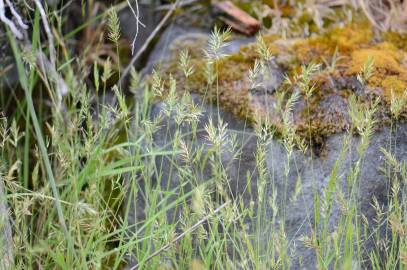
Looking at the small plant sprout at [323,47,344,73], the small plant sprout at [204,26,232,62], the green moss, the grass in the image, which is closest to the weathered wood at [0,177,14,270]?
the grass

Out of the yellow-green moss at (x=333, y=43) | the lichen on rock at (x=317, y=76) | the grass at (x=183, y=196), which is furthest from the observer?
the yellow-green moss at (x=333, y=43)

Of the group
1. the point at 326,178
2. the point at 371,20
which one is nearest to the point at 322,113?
the point at 326,178

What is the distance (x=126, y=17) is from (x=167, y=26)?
27 cm

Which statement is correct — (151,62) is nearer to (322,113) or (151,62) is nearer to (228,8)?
(228,8)

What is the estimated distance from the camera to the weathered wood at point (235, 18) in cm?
291

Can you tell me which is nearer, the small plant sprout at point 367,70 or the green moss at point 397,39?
Answer: the small plant sprout at point 367,70

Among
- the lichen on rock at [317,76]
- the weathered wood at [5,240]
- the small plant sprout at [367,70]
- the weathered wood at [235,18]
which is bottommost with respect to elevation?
the weathered wood at [5,240]

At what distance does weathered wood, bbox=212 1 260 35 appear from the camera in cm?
291

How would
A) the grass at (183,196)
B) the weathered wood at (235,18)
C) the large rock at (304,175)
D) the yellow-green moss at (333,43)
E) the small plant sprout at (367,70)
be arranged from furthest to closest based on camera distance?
the weathered wood at (235,18)
the yellow-green moss at (333,43)
the large rock at (304,175)
the small plant sprout at (367,70)
the grass at (183,196)

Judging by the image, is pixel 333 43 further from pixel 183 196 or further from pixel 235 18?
pixel 183 196

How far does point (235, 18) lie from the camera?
2.94 m

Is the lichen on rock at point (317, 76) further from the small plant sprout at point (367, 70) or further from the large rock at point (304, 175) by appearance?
the small plant sprout at point (367, 70)

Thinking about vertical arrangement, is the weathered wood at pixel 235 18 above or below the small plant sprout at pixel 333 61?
above

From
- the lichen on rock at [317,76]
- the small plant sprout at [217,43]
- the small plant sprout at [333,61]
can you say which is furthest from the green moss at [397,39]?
the small plant sprout at [217,43]
